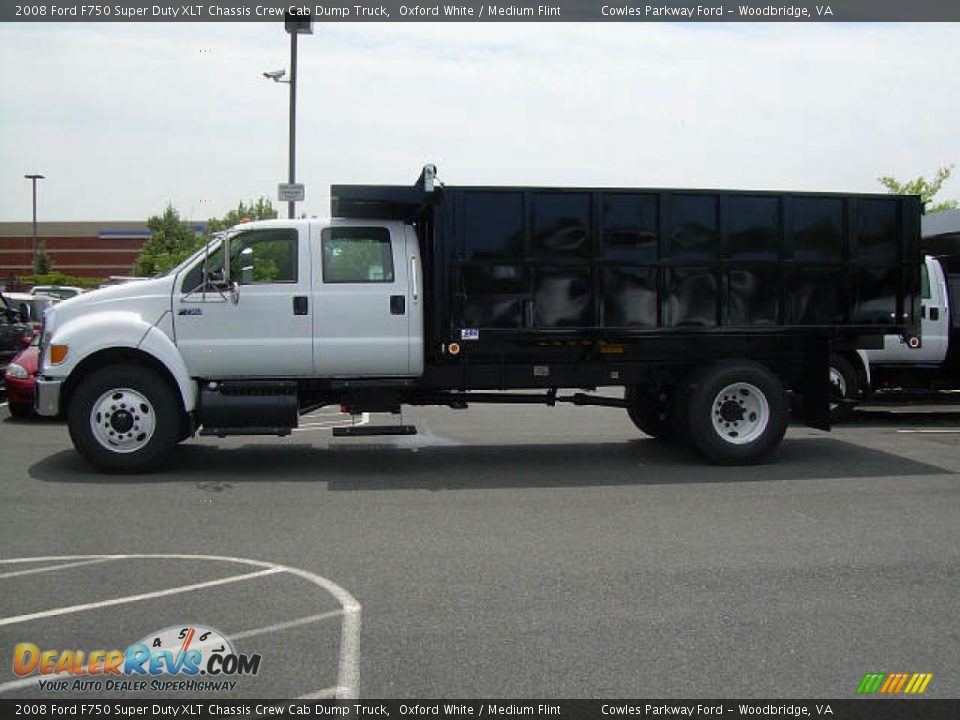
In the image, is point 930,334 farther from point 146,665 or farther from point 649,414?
point 146,665

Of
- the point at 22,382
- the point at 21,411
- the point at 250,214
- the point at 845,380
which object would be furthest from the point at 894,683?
the point at 250,214

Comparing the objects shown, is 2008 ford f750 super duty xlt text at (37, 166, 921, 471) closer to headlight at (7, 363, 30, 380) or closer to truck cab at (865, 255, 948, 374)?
truck cab at (865, 255, 948, 374)

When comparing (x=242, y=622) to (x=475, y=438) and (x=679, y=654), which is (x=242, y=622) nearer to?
(x=679, y=654)

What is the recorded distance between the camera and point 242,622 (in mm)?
4875

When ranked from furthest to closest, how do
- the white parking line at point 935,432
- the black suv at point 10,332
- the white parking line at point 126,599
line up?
the black suv at point 10,332
the white parking line at point 935,432
the white parking line at point 126,599

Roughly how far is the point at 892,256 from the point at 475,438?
17.3ft

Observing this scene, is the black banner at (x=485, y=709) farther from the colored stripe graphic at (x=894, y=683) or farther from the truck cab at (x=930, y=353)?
the truck cab at (x=930, y=353)

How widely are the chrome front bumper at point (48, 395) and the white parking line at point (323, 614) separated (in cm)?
298

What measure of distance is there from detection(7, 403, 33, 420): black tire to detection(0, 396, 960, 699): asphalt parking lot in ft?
9.31

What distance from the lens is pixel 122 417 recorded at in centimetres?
880

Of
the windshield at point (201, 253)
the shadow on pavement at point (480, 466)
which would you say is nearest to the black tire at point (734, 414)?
the shadow on pavement at point (480, 466)

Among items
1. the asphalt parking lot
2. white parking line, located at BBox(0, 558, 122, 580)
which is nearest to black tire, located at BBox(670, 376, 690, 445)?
the asphalt parking lot

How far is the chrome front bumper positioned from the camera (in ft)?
28.7

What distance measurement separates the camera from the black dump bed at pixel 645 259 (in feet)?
29.9
